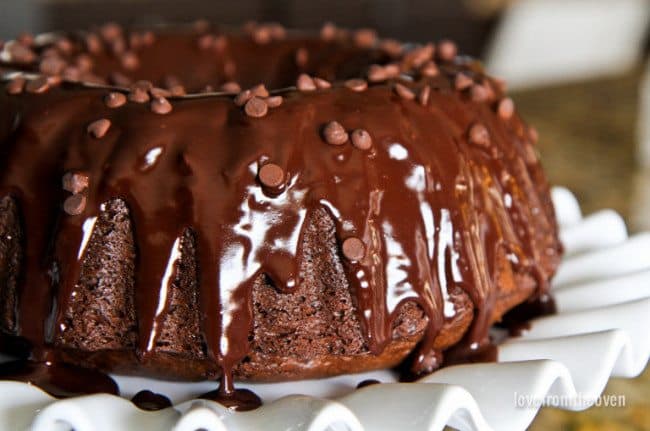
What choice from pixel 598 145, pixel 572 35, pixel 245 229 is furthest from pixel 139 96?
pixel 572 35

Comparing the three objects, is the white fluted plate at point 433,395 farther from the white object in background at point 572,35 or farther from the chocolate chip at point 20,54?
the white object in background at point 572,35

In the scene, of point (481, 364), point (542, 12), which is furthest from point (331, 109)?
point (542, 12)

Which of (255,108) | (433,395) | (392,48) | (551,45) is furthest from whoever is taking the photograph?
(551,45)

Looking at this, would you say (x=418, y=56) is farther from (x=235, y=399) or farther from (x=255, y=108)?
(x=235, y=399)

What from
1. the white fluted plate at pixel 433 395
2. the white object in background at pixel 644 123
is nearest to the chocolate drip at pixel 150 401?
the white fluted plate at pixel 433 395

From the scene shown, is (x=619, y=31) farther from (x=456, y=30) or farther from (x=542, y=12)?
(x=456, y=30)

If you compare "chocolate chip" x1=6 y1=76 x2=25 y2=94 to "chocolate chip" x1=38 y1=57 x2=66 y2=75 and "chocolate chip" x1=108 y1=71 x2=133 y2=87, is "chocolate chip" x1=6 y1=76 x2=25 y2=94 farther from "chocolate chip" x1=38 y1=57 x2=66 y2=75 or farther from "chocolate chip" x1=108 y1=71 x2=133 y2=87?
"chocolate chip" x1=108 y1=71 x2=133 y2=87
